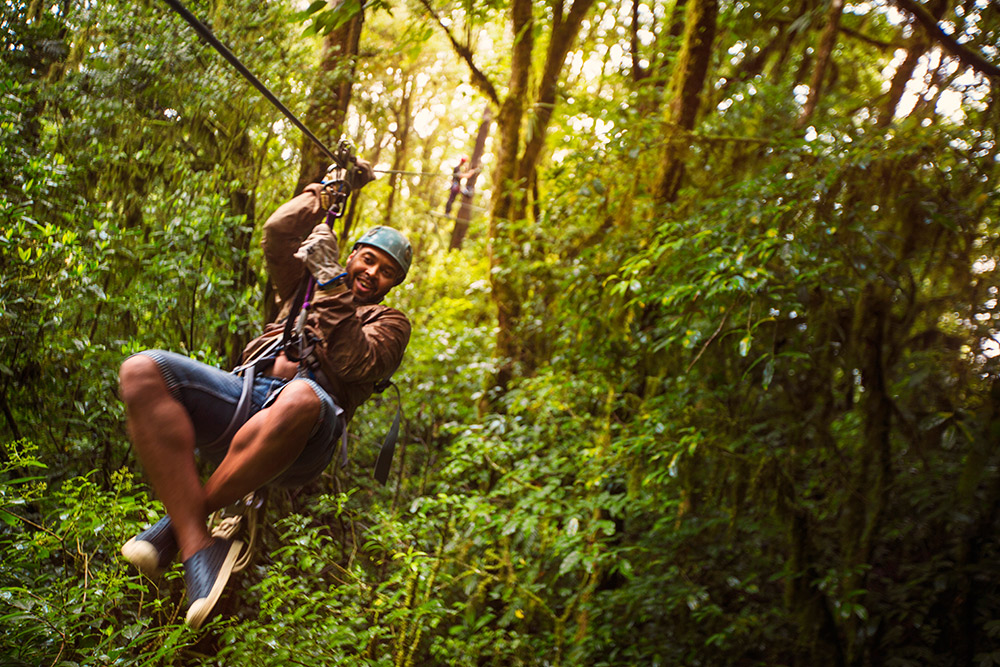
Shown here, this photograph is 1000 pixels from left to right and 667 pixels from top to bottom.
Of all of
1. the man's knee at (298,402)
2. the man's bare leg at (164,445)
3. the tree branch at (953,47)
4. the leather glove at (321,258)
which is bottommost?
the man's bare leg at (164,445)

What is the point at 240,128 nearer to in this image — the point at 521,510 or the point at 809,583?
the point at 521,510

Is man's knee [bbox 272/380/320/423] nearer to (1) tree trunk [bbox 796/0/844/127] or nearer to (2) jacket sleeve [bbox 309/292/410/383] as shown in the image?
(2) jacket sleeve [bbox 309/292/410/383]

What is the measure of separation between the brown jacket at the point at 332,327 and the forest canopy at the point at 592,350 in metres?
0.78

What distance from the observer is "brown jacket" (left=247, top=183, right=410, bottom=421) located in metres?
2.29

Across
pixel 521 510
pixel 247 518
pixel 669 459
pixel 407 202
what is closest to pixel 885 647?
pixel 669 459

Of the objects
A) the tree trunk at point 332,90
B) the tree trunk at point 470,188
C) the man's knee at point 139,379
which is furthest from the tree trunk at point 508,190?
the man's knee at point 139,379

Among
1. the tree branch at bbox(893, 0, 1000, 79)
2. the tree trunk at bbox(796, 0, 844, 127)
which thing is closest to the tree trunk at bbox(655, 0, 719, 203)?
the tree trunk at bbox(796, 0, 844, 127)

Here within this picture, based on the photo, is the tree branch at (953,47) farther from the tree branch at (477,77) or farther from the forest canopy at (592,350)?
the tree branch at (477,77)

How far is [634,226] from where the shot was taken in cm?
454

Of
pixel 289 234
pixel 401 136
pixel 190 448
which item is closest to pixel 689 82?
pixel 289 234

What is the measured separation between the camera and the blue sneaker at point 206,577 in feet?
5.97

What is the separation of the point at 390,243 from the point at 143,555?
1292mm

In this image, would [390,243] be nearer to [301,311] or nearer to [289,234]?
[289,234]

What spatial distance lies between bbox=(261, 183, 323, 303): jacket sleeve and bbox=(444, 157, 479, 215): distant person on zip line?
199 inches
